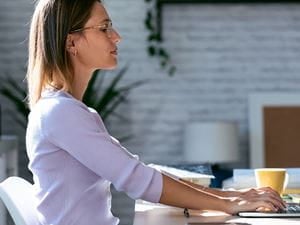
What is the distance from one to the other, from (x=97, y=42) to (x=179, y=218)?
0.45 m

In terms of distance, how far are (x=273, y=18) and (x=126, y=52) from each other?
3.12ft

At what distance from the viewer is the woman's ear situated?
1539 mm

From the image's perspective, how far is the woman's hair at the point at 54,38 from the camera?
4.96 ft

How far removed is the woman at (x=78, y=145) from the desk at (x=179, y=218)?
0.11ft

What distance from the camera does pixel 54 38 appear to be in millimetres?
1519

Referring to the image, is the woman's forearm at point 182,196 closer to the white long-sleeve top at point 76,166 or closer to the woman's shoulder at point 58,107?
the white long-sleeve top at point 76,166

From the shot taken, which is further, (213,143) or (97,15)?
(213,143)

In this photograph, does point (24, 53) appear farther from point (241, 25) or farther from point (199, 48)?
point (241, 25)

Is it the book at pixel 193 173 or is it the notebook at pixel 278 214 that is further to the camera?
the book at pixel 193 173

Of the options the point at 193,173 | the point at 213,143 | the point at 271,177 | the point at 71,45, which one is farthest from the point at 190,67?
the point at 71,45

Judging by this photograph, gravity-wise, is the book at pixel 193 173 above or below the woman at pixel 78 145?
below

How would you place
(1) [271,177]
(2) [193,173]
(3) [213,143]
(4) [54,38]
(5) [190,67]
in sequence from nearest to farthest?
1. (4) [54,38]
2. (1) [271,177]
3. (2) [193,173]
4. (3) [213,143]
5. (5) [190,67]

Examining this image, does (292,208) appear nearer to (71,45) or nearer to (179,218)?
(179,218)

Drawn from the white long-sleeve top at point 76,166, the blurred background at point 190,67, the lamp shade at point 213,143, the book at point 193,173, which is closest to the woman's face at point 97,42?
the white long-sleeve top at point 76,166
